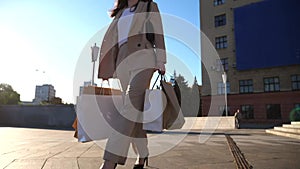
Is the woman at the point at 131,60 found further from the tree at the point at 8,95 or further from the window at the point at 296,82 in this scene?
the tree at the point at 8,95

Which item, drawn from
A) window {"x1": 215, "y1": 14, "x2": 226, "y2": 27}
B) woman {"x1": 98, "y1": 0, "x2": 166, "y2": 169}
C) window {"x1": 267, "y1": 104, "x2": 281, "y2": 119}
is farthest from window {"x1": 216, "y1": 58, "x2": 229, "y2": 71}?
woman {"x1": 98, "y1": 0, "x2": 166, "y2": 169}

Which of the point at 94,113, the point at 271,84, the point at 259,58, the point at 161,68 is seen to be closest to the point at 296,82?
the point at 271,84

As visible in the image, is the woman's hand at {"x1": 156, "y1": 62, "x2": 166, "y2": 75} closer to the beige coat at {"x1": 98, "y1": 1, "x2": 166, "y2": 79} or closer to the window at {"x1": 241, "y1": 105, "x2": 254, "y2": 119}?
the beige coat at {"x1": 98, "y1": 1, "x2": 166, "y2": 79}

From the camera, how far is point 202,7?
33750mm

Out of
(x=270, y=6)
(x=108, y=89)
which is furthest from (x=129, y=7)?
(x=270, y=6)

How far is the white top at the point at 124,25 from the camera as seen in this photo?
2513 mm

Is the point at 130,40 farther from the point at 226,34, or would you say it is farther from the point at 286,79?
the point at 226,34

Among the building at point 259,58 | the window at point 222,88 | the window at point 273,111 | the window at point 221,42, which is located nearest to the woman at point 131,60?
the building at point 259,58

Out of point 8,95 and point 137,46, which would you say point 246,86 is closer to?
point 137,46

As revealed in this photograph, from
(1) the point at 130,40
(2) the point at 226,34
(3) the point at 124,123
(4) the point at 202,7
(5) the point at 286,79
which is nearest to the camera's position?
(3) the point at 124,123

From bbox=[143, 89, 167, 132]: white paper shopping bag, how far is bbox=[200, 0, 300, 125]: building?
27.1 metres

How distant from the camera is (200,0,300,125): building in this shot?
26.5m

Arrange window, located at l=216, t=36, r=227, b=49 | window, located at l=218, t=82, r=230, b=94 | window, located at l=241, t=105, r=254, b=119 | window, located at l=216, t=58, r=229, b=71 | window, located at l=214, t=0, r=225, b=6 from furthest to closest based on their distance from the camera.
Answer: window, located at l=214, t=0, r=225, b=6 < window, located at l=216, t=36, r=227, b=49 < window, located at l=216, t=58, r=229, b=71 < window, located at l=218, t=82, r=230, b=94 < window, located at l=241, t=105, r=254, b=119

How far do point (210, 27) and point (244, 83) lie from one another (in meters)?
8.54
